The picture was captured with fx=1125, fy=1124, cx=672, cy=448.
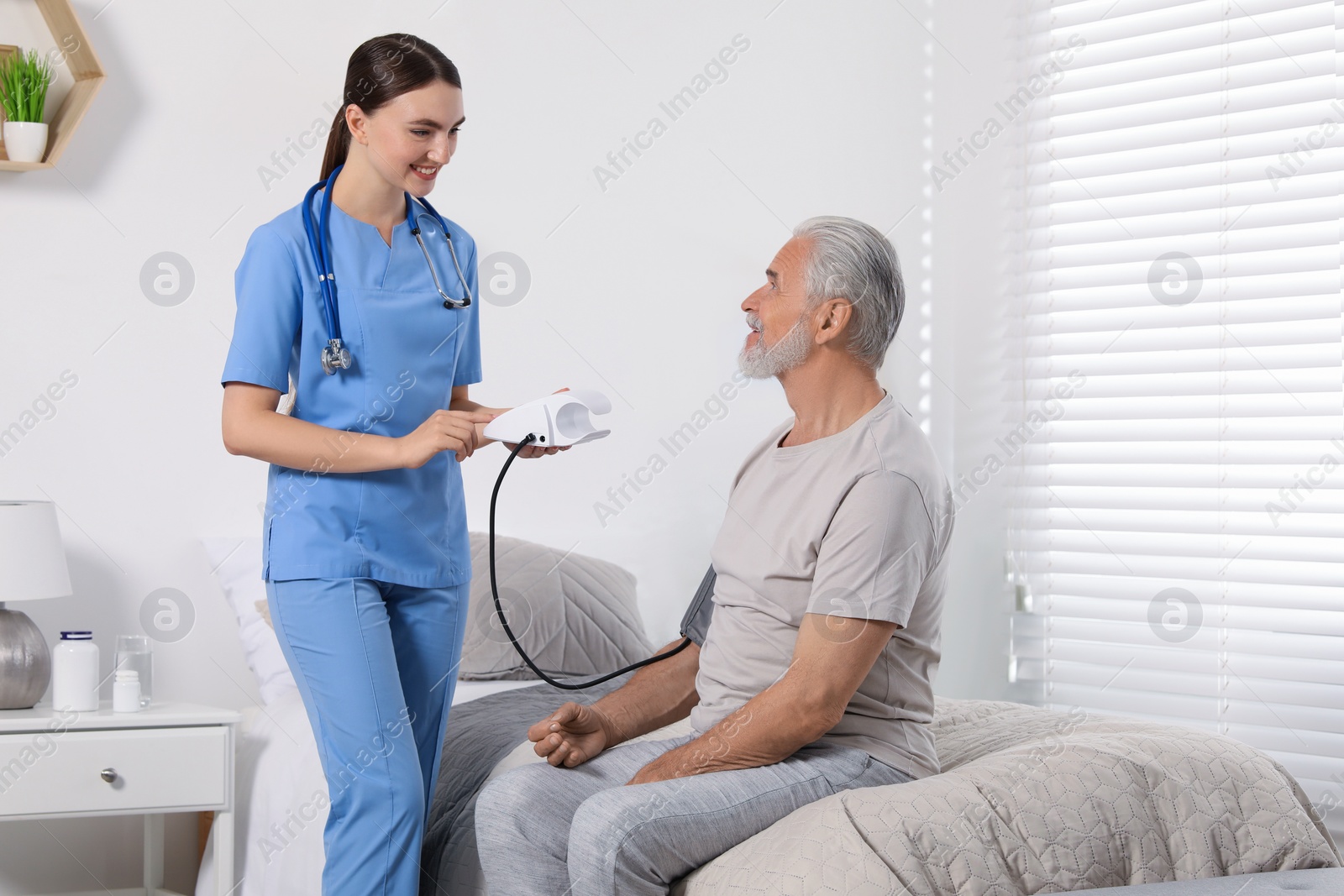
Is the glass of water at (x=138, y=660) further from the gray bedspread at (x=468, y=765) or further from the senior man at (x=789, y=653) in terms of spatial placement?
the senior man at (x=789, y=653)

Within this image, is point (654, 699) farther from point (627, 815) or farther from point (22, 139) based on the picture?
point (22, 139)

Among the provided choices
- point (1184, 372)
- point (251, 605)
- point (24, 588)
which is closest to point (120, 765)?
point (24, 588)

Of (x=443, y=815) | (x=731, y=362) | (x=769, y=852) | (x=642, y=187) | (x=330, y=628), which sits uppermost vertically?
(x=642, y=187)

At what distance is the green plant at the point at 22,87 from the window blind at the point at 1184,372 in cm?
240

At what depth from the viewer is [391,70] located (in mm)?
1465

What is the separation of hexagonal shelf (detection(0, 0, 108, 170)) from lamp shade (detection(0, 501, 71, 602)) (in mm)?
727

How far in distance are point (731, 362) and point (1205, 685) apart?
1414 mm

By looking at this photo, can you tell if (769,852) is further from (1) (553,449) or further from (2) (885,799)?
(1) (553,449)

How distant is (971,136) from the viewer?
3232mm

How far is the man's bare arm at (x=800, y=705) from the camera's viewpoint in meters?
1.35

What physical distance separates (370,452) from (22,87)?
1443 mm

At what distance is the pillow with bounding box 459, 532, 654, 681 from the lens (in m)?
2.30

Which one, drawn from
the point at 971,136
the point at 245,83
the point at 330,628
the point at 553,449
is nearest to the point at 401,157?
the point at 553,449

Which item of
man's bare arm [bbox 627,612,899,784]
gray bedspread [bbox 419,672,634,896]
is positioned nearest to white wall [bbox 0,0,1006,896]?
gray bedspread [bbox 419,672,634,896]
